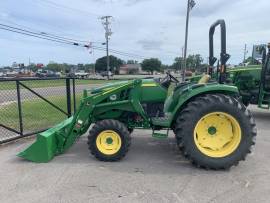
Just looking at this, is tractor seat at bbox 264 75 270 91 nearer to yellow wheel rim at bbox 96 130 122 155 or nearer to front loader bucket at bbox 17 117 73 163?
yellow wheel rim at bbox 96 130 122 155

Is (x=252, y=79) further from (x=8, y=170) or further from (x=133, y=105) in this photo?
(x=8, y=170)

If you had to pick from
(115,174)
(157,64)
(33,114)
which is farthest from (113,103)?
(157,64)

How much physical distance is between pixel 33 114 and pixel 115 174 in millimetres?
5947

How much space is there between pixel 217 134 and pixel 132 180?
159 centimetres

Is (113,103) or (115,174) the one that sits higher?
(113,103)

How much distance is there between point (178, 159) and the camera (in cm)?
477

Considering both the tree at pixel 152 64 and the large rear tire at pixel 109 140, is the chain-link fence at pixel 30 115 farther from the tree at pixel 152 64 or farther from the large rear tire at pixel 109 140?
the tree at pixel 152 64

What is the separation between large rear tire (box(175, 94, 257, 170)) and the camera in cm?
421

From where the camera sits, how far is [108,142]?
4578mm

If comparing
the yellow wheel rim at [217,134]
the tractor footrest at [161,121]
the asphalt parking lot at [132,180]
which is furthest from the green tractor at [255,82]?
the tractor footrest at [161,121]

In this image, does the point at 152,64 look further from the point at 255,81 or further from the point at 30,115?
the point at 30,115

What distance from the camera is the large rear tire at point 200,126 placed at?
13.8 ft

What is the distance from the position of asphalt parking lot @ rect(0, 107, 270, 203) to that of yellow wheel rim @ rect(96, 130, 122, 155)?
0.23 meters

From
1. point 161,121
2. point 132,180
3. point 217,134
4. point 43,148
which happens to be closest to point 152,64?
point 161,121
